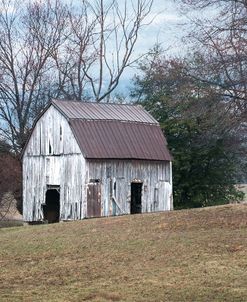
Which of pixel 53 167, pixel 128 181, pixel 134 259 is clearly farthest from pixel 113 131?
pixel 134 259

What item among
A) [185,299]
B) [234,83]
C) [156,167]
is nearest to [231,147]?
[156,167]

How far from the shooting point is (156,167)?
37.1m

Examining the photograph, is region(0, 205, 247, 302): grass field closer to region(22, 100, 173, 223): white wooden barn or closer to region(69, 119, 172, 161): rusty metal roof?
region(22, 100, 173, 223): white wooden barn

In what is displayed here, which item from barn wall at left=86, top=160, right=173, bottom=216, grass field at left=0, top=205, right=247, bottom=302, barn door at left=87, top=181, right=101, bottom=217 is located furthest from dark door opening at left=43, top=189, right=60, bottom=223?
grass field at left=0, top=205, right=247, bottom=302

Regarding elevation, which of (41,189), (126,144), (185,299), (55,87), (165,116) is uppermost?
(55,87)

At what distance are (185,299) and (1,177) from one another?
3570 centimetres

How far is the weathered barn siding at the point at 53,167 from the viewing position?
3450cm

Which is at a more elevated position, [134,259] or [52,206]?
[52,206]

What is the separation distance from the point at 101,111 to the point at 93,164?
3.88 m

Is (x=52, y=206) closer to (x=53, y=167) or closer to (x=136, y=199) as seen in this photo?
(x=53, y=167)

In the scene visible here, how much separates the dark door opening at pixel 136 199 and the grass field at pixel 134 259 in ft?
42.5

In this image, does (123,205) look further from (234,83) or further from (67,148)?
(234,83)

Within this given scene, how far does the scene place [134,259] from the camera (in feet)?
54.6

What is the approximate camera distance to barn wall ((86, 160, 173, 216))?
34625mm
